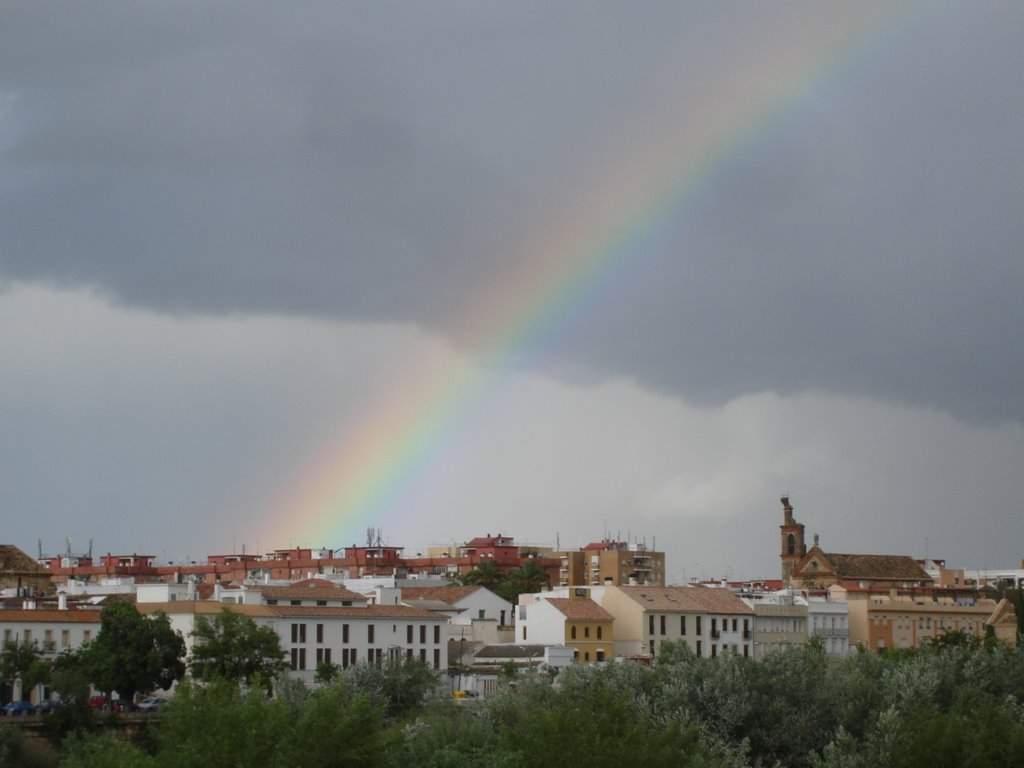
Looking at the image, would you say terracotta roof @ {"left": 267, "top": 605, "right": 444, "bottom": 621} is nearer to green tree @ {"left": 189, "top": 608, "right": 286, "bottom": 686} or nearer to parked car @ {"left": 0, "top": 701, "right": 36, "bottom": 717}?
green tree @ {"left": 189, "top": 608, "right": 286, "bottom": 686}

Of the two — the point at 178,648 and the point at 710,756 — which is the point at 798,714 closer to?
the point at 710,756

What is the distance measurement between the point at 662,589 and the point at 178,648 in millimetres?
46792

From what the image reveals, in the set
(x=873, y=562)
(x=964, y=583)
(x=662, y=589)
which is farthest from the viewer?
(x=964, y=583)

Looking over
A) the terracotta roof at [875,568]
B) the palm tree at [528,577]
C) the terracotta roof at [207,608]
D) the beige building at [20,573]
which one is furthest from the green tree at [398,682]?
the terracotta roof at [875,568]

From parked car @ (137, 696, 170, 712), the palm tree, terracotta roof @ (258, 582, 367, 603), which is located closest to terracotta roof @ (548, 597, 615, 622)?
terracotta roof @ (258, 582, 367, 603)

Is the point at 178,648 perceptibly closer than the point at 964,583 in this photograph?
Yes

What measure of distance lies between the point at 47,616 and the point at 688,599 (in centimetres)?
5235

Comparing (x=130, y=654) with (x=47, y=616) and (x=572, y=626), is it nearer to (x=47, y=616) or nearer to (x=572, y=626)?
(x=47, y=616)

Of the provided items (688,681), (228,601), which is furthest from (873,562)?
(688,681)

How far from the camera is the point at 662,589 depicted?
129m

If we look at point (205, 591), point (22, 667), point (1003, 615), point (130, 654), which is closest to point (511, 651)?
point (205, 591)

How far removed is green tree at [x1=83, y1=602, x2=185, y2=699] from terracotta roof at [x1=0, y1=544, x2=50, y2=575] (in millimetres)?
36114

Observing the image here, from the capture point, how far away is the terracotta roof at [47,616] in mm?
96375

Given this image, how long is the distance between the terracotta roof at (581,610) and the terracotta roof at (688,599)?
126 inches
